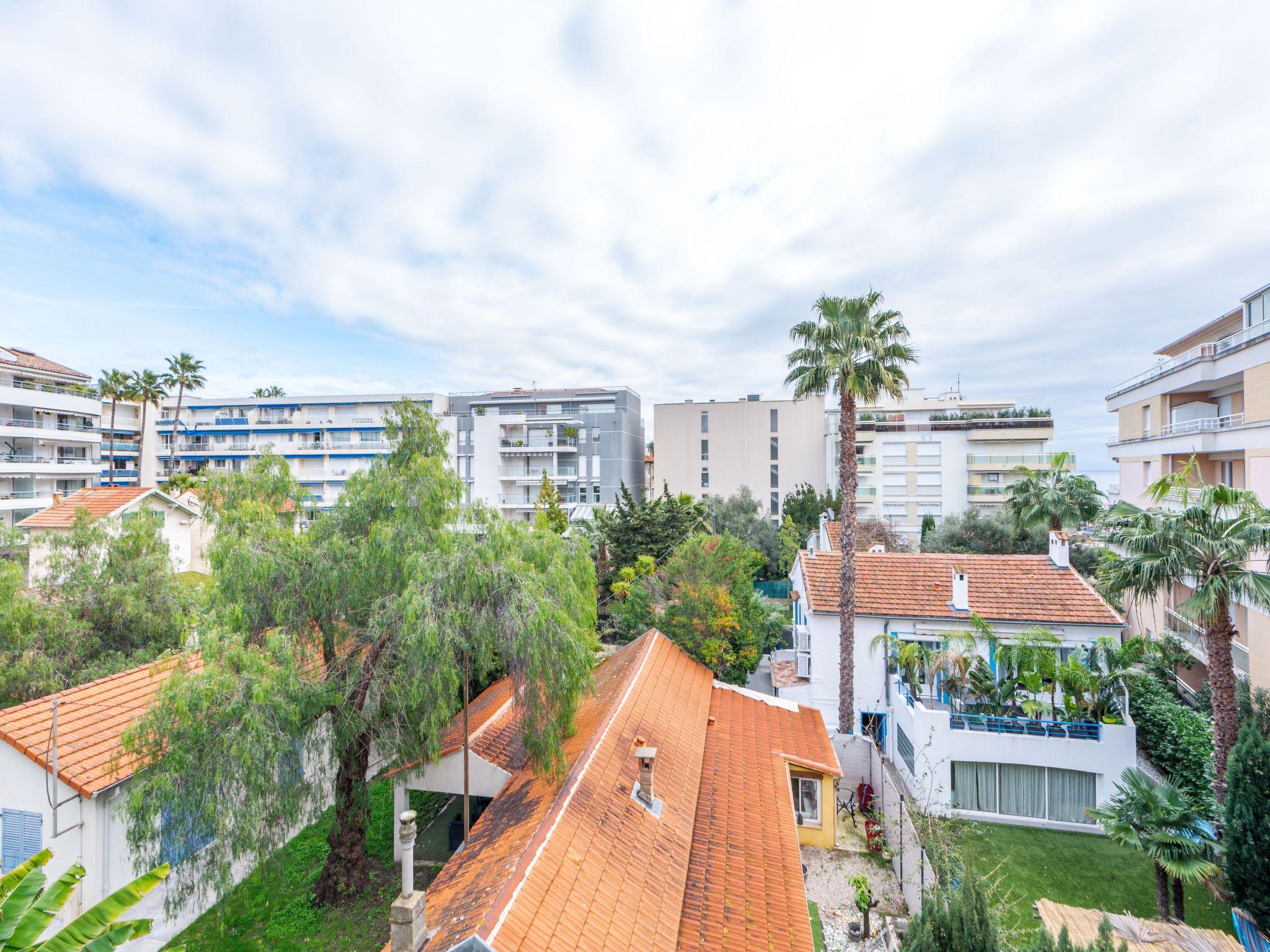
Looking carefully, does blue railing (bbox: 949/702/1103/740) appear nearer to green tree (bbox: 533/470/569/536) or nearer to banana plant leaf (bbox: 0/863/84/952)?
banana plant leaf (bbox: 0/863/84/952)

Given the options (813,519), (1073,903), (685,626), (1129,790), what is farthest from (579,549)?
(813,519)

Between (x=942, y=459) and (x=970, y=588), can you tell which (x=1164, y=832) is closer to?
(x=970, y=588)

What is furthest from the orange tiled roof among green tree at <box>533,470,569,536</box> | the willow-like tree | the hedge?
green tree at <box>533,470,569,536</box>

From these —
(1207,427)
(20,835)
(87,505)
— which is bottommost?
(20,835)

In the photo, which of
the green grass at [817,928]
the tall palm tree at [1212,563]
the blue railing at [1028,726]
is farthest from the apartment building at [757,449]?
the green grass at [817,928]

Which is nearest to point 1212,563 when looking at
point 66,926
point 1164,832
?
point 1164,832
